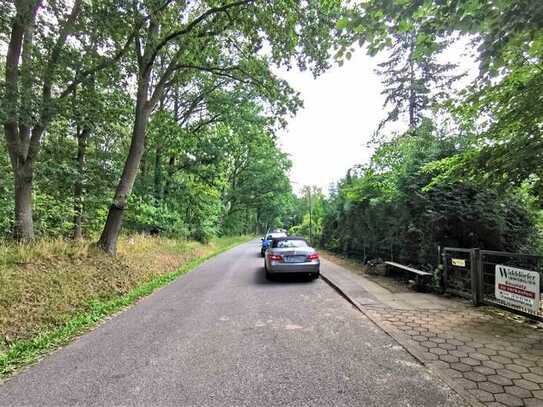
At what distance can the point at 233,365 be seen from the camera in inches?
132

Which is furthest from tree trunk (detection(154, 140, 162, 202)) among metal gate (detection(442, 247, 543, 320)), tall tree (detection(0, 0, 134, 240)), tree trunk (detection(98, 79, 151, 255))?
metal gate (detection(442, 247, 543, 320))

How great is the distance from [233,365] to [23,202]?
316 inches

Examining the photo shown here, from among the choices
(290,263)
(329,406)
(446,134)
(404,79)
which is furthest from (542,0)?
(404,79)

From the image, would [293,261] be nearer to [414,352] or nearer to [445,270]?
[445,270]

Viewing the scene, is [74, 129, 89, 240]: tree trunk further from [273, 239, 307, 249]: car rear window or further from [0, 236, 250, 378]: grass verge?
[273, 239, 307, 249]: car rear window

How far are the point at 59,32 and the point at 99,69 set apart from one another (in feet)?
3.90

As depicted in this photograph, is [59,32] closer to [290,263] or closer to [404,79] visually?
[290,263]

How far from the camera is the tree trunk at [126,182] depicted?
9258mm

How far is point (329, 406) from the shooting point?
2533 mm

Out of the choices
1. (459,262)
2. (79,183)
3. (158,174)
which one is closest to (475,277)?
(459,262)

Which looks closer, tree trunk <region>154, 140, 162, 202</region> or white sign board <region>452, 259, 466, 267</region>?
white sign board <region>452, 259, 466, 267</region>

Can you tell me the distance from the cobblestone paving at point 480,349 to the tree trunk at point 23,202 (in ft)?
29.4

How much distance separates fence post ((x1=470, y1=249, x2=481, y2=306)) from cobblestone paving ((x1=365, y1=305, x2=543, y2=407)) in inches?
15.7

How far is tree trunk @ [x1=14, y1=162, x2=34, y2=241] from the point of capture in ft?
25.1
